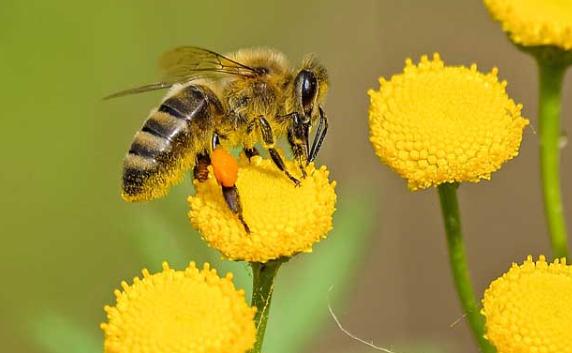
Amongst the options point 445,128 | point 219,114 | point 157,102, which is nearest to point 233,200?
point 219,114

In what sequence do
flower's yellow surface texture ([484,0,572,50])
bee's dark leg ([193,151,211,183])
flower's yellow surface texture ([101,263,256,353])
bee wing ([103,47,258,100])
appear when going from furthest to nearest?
bee wing ([103,47,258,100]) → bee's dark leg ([193,151,211,183]) → flower's yellow surface texture ([484,0,572,50]) → flower's yellow surface texture ([101,263,256,353])

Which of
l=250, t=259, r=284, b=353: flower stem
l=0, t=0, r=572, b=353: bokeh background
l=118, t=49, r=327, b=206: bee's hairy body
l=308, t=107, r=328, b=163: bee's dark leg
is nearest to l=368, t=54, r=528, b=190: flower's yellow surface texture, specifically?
l=308, t=107, r=328, b=163: bee's dark leg

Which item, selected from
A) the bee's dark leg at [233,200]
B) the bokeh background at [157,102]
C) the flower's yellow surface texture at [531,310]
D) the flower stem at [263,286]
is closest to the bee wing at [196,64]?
the bee's dark leg at [233,200]

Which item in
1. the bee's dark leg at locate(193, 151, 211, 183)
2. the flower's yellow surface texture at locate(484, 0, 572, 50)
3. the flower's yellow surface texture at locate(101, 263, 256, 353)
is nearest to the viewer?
the flower's yellow surface texture at locate(101, 263, 256, 353)

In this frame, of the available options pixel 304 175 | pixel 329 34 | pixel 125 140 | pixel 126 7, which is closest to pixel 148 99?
pixel 125 140

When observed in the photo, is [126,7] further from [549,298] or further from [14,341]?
[549,298]

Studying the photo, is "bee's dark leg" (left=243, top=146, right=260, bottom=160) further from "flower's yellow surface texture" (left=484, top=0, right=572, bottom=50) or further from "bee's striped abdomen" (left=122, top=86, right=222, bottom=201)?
"flower's yellow surface texture" (left=484, top=0, right=572, bottom=50)

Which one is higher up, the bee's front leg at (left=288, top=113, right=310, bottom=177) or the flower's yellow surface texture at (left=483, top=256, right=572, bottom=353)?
the bee's front leg at (left=288, top=113, right=310, bottom=177)

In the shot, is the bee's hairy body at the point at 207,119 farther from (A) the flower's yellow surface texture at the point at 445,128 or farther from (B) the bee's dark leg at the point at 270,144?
(A) the flower's yellow surface texture at the point at 445,128
